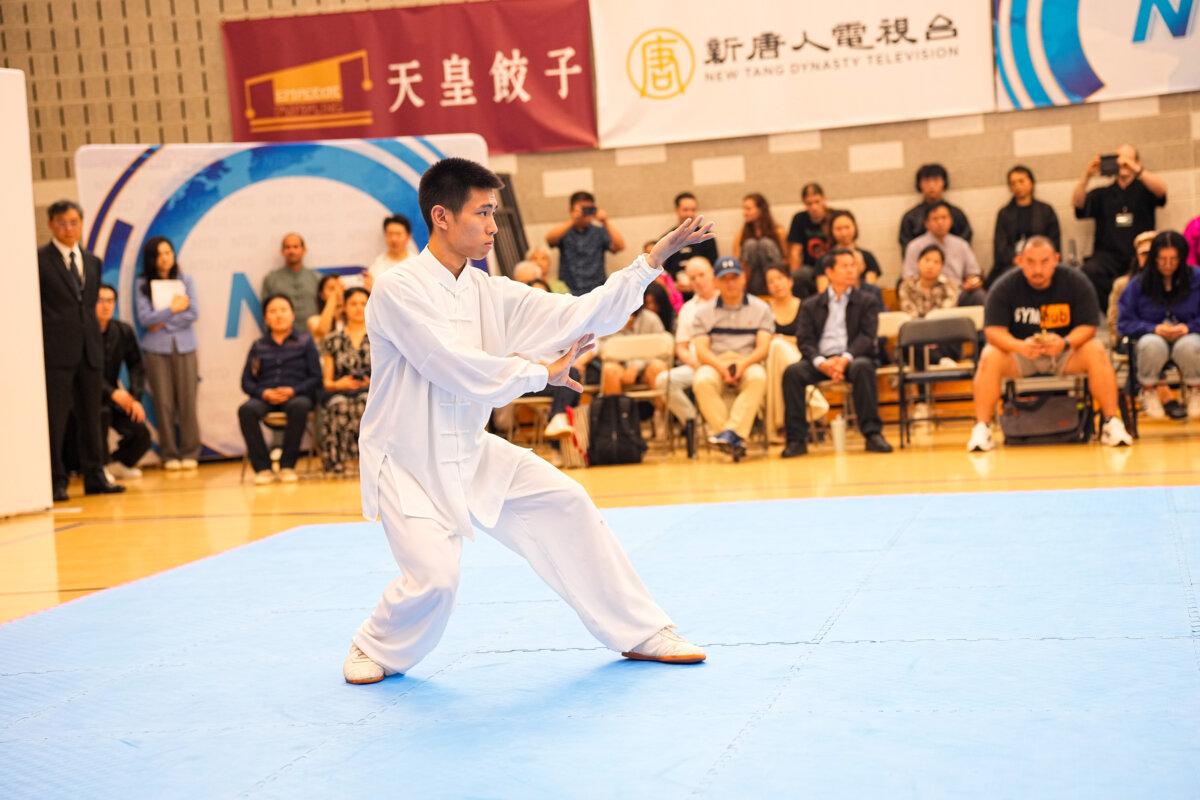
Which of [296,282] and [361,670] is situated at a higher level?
[296,282]

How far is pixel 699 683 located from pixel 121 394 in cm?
814

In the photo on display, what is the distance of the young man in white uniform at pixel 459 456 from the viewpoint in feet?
12.5

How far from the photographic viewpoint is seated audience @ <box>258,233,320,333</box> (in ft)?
35.8

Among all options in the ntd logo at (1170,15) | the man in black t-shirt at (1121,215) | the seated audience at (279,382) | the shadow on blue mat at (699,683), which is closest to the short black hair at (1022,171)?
the man in black t-shirt at (1121,215)

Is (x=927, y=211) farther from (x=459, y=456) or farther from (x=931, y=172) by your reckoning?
(x=459, y=456)

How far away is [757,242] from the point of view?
1146cm

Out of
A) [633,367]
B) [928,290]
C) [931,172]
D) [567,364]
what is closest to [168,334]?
[633,367]

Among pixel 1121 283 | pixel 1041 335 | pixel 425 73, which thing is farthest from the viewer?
pixel 425 73

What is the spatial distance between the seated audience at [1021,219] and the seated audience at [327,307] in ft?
18.3

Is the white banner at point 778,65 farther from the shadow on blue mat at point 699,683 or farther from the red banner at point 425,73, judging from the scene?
the shadow on blue mat at point 699,683

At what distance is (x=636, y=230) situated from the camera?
12828 millimetres

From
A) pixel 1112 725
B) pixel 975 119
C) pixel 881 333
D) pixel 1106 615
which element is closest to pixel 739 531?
pixel 1106 615

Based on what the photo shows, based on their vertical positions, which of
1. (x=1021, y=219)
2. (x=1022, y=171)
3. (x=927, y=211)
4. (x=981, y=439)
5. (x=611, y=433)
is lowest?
(x=981, y=439)

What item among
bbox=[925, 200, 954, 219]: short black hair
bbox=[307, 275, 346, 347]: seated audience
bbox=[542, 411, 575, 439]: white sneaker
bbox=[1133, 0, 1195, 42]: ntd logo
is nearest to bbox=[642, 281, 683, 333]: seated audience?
bbox=[542, 411, 575, 439]: white sneaker
